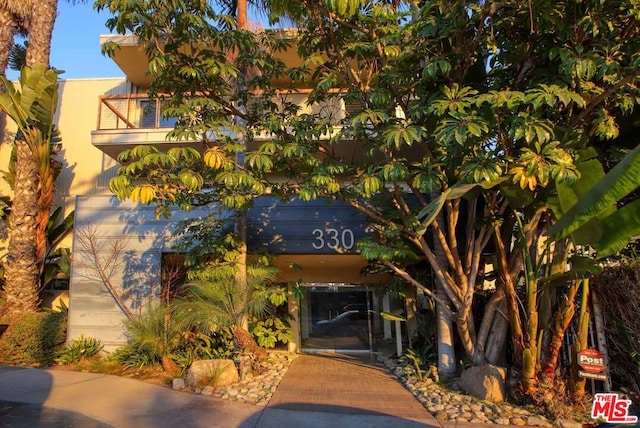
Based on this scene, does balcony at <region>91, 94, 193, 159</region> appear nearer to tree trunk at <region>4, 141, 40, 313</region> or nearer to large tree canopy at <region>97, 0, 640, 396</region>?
tree trunk at <region>4, 141, 40, 313</region>

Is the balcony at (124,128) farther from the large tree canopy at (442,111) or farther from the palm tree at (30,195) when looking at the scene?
the large tree canopy at (442,111)

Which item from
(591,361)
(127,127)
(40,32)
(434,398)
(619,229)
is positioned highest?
(40,32)

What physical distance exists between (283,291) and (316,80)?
4054mm

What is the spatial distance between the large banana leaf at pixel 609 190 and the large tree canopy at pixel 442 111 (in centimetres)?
81

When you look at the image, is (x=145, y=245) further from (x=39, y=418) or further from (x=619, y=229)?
(x=619, y=229)

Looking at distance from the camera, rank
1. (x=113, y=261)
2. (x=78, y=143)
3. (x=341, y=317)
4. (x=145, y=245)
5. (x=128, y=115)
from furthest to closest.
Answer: (x=78, y=143) → (x=341, y=317) → (x=128, y=115) → (x=145, y=245) → (x=113, y=261)

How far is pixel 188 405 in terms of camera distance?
6.54m

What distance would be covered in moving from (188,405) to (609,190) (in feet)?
20.0

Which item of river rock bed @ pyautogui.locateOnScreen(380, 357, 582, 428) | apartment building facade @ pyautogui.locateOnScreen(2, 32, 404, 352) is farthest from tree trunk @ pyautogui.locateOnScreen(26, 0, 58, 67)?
river rock bed @ pyautogui.locateOnScreen(380, 357, 582, 428)

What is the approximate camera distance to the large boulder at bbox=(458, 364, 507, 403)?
257 inches

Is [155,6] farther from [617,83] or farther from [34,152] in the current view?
[34,152]

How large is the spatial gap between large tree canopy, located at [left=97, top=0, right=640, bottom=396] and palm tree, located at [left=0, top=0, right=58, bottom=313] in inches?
228

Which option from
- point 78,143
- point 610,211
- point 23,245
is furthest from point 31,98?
point 610,211

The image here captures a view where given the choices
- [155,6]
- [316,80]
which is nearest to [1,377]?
[155,6]
